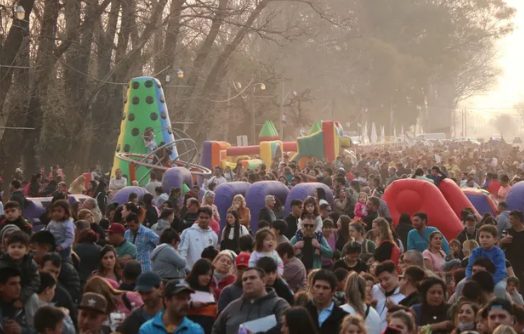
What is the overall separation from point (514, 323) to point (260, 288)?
5.94 feet

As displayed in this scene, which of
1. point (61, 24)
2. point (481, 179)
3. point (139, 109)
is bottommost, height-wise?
point (481, 179)

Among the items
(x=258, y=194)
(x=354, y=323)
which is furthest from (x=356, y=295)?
(x=258, y=194)

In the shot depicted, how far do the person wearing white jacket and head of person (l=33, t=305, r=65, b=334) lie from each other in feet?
16.2

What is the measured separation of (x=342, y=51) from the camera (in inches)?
3310

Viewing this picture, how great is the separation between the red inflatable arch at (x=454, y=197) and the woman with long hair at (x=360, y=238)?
552cm

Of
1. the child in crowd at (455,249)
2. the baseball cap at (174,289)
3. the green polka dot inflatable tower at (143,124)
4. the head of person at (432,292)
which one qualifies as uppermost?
the green polka dot inflatable tower at (143,124)

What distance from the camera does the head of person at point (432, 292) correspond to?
27.1 ft

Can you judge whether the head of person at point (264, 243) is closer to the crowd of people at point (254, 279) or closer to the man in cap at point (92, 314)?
the crowd of people at point (254, 279)

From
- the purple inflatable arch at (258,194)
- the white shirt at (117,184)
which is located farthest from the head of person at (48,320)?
the white shirt at (117,184)

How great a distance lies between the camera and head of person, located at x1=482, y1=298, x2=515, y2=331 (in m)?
7.16

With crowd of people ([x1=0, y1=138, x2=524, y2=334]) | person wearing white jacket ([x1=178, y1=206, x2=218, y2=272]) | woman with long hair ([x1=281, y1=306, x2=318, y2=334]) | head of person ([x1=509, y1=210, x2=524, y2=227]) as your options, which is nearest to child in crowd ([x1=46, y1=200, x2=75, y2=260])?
crowd of people ([x1=0, y1=138, x2=524, y2=334])

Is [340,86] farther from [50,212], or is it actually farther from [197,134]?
[50,212]

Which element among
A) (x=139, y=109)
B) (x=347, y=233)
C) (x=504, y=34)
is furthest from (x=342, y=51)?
(x=347, y=233)

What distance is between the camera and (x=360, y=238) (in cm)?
1216
